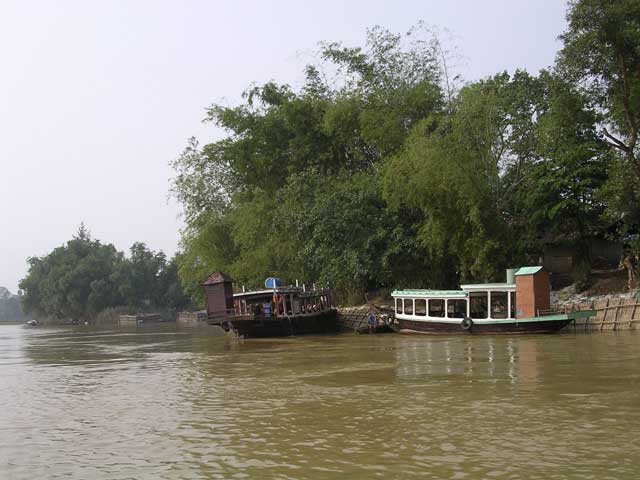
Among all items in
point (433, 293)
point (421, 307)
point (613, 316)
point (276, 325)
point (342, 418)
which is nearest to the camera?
point (342, 418)

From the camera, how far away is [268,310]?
27.3 m

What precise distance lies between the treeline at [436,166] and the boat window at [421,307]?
8.58 ft

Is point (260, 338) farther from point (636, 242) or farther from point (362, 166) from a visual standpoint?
point (636, 242)

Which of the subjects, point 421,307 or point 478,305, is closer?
point 478,305

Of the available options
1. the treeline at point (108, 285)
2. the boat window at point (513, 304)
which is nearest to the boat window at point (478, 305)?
the boat window at point (513, 304)

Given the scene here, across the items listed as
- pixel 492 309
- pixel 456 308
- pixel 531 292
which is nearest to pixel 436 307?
pixel 456 308

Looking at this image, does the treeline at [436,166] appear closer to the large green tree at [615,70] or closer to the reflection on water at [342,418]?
the large green tree at [615,70]

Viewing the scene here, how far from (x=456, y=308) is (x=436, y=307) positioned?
94 centimetres

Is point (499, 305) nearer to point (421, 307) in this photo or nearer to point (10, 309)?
point (421, 307)

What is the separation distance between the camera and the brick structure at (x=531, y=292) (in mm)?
21422

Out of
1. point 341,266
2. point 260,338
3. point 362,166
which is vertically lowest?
point 260,338

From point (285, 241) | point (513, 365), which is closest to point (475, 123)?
point (285, 241)

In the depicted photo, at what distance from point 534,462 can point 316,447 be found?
241cm

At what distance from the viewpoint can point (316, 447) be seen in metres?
7.52
